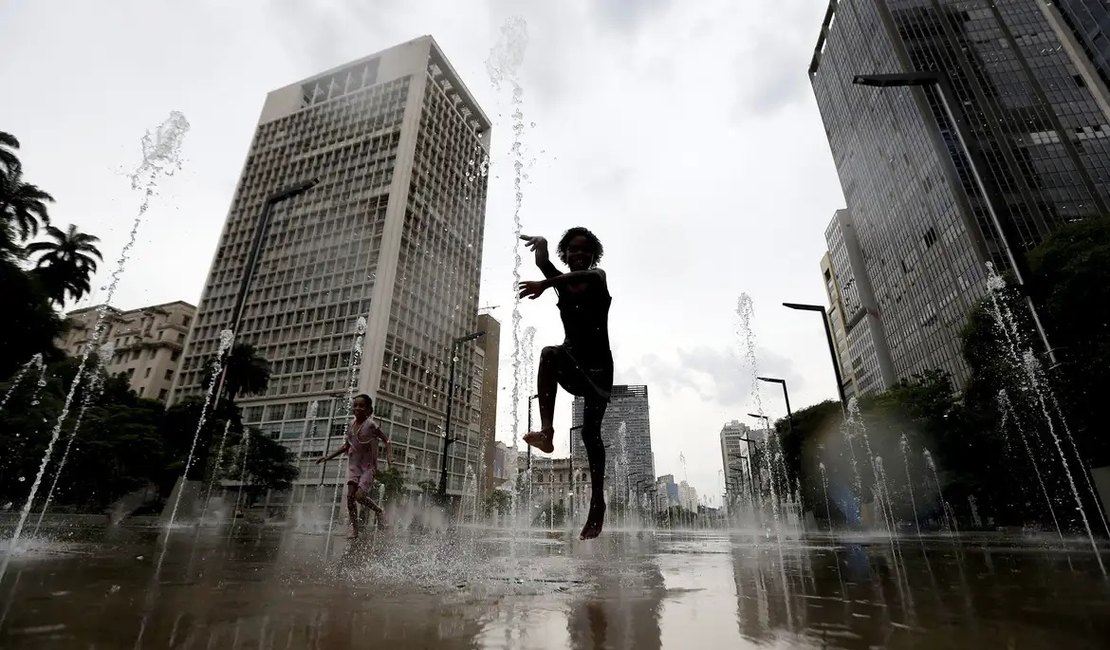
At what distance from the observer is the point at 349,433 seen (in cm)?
781

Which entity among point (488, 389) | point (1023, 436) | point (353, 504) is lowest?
point (353, 504)

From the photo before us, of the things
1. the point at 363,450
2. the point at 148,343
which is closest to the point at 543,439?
the point at 363,450

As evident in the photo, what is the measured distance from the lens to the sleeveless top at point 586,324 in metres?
3.94

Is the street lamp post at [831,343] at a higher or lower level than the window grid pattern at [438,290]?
lower

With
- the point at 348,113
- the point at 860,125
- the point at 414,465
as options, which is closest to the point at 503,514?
the point at 414,465

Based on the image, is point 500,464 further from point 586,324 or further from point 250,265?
point 586,324

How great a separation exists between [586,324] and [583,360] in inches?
11.2

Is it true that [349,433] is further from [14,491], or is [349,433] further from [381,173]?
[381,173]

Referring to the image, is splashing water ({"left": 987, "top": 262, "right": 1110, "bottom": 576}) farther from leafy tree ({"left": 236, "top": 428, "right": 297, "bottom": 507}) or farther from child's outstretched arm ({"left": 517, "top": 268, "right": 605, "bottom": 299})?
leafy tree ({"left": 236, "top": 428, "right": 297, "bottom": 507})

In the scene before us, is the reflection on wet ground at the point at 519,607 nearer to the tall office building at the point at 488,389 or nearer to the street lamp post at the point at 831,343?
the street lamp post at the point at 831,343

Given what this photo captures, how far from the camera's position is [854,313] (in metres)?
93.4

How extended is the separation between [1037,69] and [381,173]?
84.3 meters

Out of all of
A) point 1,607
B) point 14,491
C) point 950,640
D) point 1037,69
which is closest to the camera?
point 950,640

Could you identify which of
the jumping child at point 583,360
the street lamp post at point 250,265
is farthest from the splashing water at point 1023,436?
the street lamp post at point 250,265
